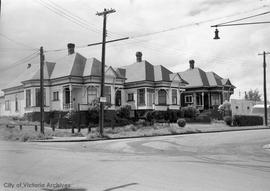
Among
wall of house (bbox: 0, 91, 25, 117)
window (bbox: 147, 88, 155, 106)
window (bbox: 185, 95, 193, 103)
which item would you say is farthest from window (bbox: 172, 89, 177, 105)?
wall of house (bbox: 0, 91, 25, 117)

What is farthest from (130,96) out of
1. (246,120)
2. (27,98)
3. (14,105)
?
(14,105)

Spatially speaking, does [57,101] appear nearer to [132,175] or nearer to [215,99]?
[215,99]

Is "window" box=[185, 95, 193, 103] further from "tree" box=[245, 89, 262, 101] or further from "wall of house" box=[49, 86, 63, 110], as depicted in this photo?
"tree" box=[245, 89, 262, 101]

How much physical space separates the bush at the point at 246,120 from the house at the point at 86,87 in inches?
315

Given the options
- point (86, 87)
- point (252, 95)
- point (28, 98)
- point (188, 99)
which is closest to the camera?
point (86, 87)

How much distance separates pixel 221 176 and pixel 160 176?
1.79 meters

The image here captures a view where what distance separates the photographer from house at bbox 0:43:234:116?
46.3 metres

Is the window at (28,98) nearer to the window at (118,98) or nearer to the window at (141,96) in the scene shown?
the window at (118,98)

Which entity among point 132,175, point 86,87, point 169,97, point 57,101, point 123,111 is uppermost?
point 86,87

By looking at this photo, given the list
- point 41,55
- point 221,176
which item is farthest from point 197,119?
point 221,176

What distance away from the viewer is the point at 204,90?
63.9m

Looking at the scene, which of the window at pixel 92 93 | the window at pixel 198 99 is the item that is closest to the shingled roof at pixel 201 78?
the window at pixel 198 99

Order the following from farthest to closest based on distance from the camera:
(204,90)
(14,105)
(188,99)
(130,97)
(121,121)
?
(188,99) → (204,90) → (14,105) → (130,97) → (121,121)

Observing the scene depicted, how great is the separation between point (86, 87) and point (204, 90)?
24744mm
